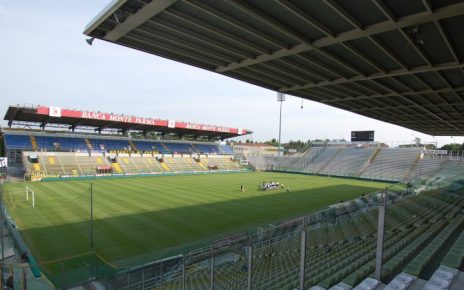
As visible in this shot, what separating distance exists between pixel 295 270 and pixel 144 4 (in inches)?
312

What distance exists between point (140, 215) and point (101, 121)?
112ft

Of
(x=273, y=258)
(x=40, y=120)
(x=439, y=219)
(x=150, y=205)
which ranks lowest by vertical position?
(x=150, y=205)

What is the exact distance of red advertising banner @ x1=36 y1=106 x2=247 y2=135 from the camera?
42.3 meters

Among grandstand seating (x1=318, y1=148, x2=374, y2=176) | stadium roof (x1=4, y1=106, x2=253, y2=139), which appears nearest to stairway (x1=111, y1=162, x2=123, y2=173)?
stadium roof (x1=4, y1=106, x2=253, y2=139)

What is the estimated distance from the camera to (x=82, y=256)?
12086 mm

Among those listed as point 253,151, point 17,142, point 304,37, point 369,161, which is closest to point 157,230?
point 304,37

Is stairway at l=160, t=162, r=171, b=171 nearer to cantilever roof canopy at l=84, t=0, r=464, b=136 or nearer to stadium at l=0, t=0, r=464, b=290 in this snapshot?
stadium at l=0, t=0, r=464, b=290

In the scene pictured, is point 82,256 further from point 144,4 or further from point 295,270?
point 144,4

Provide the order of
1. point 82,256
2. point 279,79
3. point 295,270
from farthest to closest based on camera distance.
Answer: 1. point 279,79
2. point 82,256
3. point 295,270

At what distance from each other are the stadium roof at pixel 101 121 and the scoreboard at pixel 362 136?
25567 millimetres

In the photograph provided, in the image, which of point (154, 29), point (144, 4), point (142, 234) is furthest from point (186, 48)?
point (142, 234)

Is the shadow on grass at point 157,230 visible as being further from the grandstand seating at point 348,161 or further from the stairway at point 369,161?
the grandstand seating at point 348,161

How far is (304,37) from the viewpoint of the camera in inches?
388

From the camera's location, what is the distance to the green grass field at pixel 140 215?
14836mm
